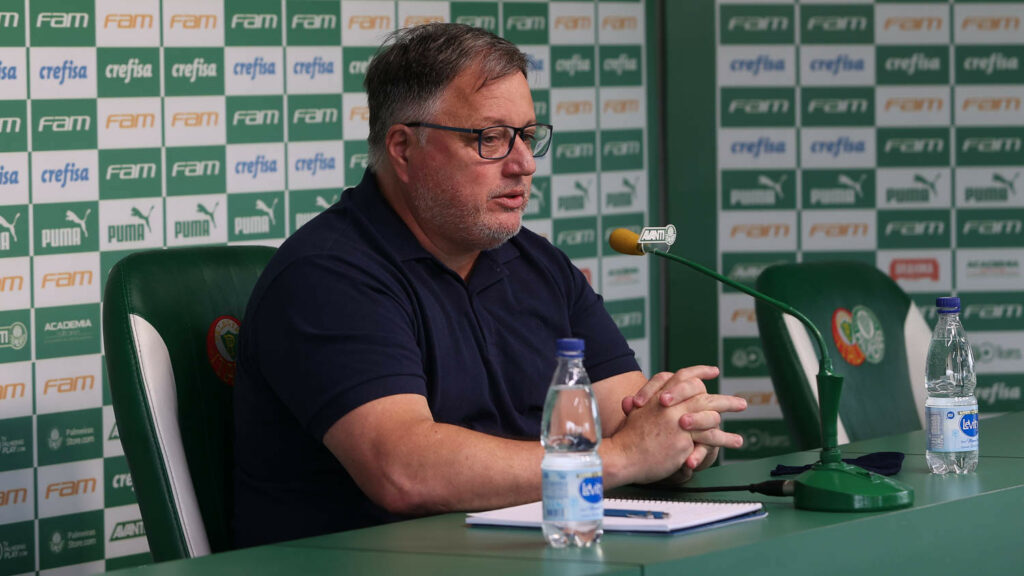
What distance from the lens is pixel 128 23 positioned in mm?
3221

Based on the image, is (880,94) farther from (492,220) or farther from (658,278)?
(492,220)

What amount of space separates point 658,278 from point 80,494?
6.22 ft

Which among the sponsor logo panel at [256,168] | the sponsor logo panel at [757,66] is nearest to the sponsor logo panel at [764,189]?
the sponsor logo panel at [757,66]

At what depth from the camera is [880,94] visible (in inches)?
169

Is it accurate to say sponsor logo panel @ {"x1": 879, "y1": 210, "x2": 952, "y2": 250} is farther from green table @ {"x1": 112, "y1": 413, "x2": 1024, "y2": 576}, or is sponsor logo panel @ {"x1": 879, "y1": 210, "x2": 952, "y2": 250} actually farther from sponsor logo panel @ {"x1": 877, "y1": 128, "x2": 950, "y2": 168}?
green table @ {"x1": 112, "y1": 413, "x2": 1024, "y2": 576}

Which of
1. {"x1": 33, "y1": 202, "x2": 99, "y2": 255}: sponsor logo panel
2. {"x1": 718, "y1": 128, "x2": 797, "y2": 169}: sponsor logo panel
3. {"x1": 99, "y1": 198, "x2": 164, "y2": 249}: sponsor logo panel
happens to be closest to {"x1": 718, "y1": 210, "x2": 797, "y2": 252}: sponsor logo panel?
{"x1": 718, "y1": 128, "x2": 797, "y2": 169}: sponsor logo panel

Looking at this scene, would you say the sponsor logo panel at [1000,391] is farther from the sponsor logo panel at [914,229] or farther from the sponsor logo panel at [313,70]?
the sponsor logo panel at [313,70]

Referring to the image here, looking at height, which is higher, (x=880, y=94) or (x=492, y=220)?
(x=880, y=94)

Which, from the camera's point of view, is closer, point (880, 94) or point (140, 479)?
point (140, 479)

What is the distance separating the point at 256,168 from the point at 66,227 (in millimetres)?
531

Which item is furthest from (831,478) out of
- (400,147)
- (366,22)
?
(366,22)

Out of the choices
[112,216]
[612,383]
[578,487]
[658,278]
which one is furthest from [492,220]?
[658,278]

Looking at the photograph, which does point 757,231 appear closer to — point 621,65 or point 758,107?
point 758,107

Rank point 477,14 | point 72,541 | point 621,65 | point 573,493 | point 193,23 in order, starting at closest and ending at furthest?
1. point 573,493
2. point 72,541
3. point 193,23
4. point 477,14
5. point 621,65
